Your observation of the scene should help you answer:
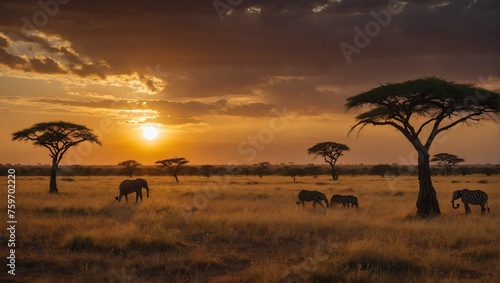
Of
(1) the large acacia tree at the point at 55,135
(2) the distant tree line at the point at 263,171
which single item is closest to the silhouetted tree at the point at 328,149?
(2) the distant tree line at the point at 263,171

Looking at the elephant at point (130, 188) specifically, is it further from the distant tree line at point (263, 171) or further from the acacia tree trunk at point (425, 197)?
the distant tree line at point (263, 171)

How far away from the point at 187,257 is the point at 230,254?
1222 mm

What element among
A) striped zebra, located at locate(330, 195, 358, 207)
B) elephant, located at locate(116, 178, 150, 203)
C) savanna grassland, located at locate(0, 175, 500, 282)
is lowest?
savanna grassland, located at locate(0, 175, 500, 282)

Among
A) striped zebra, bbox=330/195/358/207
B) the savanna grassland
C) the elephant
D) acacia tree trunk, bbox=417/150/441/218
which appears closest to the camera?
the savanna grassland

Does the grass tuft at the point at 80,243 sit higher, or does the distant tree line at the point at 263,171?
the distant tree line at the point at 263,171

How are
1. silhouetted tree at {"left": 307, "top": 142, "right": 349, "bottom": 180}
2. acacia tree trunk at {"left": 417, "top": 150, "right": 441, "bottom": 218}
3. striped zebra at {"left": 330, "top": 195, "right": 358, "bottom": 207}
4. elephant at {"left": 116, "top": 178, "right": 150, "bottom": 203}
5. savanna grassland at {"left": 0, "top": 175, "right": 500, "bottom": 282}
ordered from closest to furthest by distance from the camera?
savanna grassland at {"left": 0, "top": 175, "right": 500, "bottom": 282} < acacia tree trunk at {"left": 417, "top": 150, "right": 441, "bottom": 218} < striped zebra at {"left": 330, "top": 195, "right": 358, "bottom": 207} < elephant at {"left": 116, "top": 178, "right": 150, "bottom": 203} < silhouetted tree at {"left": 307, "top": 142, "right": 349, "bottom": 180}

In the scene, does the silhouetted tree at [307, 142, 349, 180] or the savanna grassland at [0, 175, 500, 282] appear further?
the silhouetted tree at [307, 142, 349, 180]

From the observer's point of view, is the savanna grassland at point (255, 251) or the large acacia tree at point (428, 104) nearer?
the savanna grassland at point (255, 251)

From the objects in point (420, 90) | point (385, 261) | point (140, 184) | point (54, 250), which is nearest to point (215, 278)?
point (385, 261)

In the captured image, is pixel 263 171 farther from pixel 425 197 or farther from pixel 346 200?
pixel 425 197

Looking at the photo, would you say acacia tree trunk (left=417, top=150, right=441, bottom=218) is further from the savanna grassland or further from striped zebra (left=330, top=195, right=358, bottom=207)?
striped zebra (left=330, top=195, right=358, bottom=207)

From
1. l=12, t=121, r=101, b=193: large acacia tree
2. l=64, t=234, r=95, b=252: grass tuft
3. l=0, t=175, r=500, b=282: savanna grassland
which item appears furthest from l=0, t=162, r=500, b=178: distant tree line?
l=64, t=234, r=95, b=252: grass tuft

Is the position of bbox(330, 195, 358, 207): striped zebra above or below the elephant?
below

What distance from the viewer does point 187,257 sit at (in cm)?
1048
